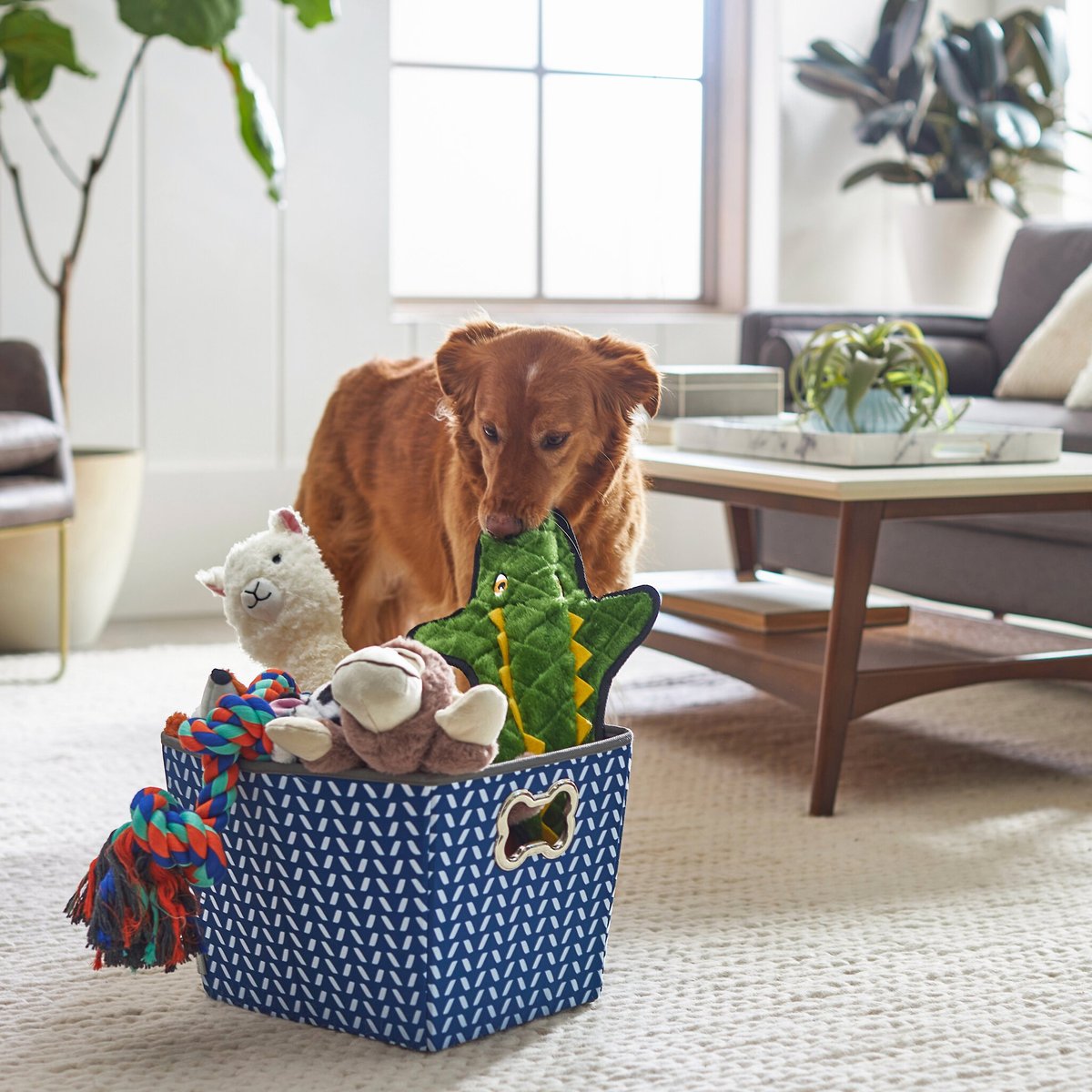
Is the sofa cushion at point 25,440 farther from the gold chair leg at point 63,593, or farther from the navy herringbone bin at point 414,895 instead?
the navy herringbone bin at point 414,895

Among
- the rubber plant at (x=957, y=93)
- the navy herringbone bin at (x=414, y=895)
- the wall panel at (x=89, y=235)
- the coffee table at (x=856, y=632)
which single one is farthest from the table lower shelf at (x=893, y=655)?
the rubber plant at (x=957, y=93)

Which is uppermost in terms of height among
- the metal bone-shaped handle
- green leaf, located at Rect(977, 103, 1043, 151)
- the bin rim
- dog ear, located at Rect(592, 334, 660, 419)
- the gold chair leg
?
green leaf, located at Rect(977, 103, 1043, 151)

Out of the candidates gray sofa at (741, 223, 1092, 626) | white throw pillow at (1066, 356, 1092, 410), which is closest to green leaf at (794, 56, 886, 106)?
gray sofa at (741, 223, 1092, 626)

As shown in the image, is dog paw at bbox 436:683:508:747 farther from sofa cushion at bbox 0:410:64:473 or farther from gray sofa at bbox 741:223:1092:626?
sofa cushion at bbox 0:410:64:473

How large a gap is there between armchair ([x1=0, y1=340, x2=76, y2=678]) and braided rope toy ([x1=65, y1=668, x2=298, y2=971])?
1623 mm

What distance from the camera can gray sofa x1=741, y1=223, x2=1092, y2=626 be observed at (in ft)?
8.19

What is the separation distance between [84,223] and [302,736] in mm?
2363

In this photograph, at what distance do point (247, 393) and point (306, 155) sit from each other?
1.97 feet

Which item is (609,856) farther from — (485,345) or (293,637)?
(485,345)

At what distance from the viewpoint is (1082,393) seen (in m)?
2.94

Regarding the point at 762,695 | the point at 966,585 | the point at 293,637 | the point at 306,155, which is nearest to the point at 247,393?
the point at 306,155

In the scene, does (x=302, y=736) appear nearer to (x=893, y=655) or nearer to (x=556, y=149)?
(x=893, y=655)

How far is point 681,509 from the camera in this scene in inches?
162

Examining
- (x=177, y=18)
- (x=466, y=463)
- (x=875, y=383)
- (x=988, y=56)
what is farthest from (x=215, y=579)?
(x=988, y=56)
